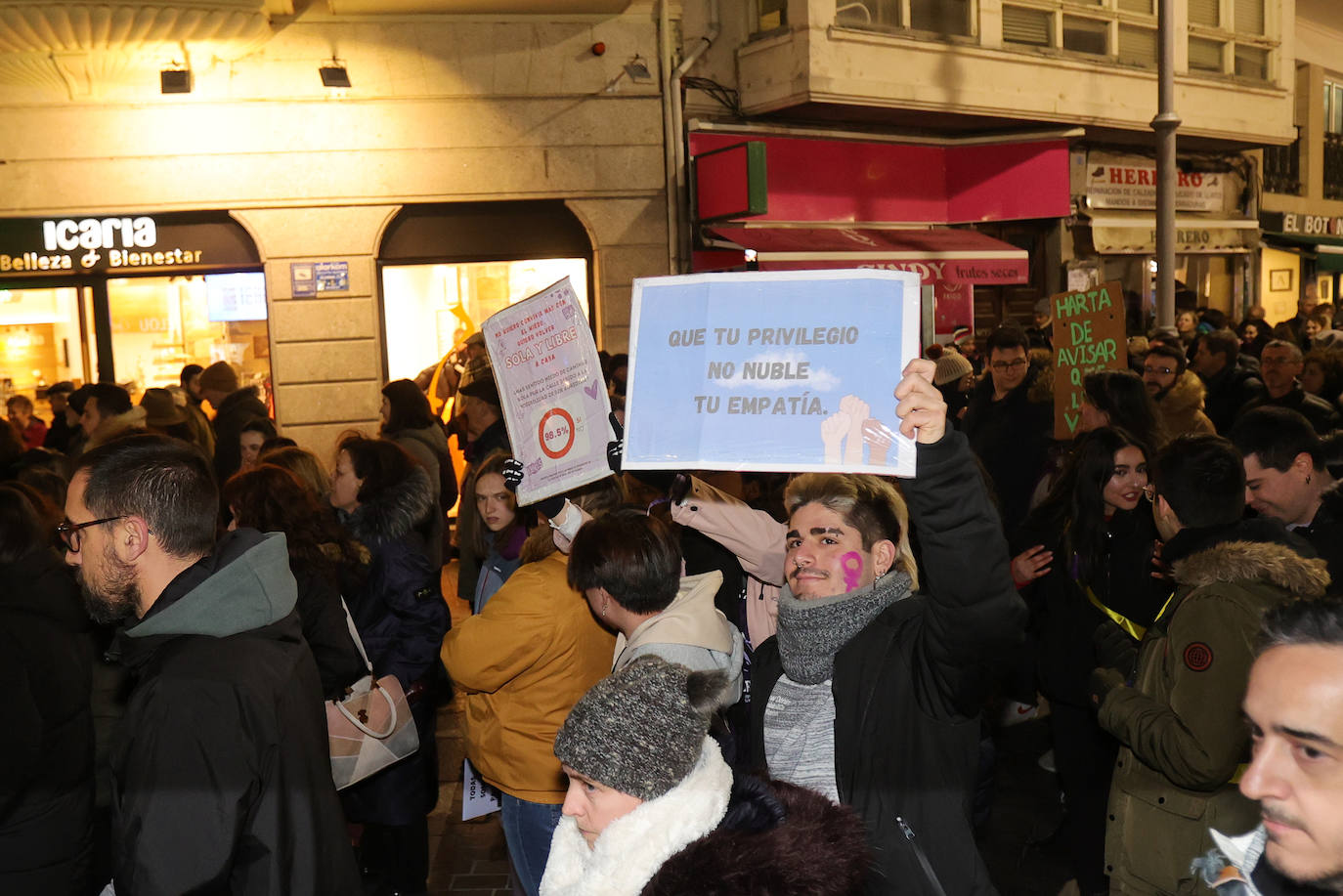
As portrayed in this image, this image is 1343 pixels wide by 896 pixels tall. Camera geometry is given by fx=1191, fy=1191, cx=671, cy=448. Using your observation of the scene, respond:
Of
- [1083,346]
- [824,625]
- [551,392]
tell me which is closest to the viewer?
[824,625]

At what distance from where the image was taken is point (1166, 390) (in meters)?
8.23

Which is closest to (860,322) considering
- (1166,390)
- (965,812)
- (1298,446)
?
(965,812)

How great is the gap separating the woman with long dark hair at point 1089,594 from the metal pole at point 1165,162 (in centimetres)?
780

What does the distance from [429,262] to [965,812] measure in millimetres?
10899

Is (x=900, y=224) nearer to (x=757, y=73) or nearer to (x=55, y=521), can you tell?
(x=757, y=73)

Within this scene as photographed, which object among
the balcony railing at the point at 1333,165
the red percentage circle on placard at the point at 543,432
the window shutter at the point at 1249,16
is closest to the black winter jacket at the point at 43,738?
the red percentage circle on placard at the point at 543,432

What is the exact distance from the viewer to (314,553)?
15.3 ft

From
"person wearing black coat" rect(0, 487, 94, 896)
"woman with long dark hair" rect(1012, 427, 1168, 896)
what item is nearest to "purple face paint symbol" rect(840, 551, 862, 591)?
"woman with long dark hair" rect(1012, 427, 1168, 896)

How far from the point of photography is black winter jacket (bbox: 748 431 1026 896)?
8.24 ft

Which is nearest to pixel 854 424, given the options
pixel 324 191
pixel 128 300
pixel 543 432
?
pixel 543 432

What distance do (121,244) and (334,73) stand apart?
281cm

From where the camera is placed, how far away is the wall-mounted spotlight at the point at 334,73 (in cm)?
1206

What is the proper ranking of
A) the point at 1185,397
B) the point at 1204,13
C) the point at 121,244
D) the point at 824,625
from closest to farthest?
1. the point at 824,625
2. the point at 1185,397
3. the point at 121,244
4. the point at 1204,13

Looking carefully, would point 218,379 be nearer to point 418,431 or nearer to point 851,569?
point 418,431
